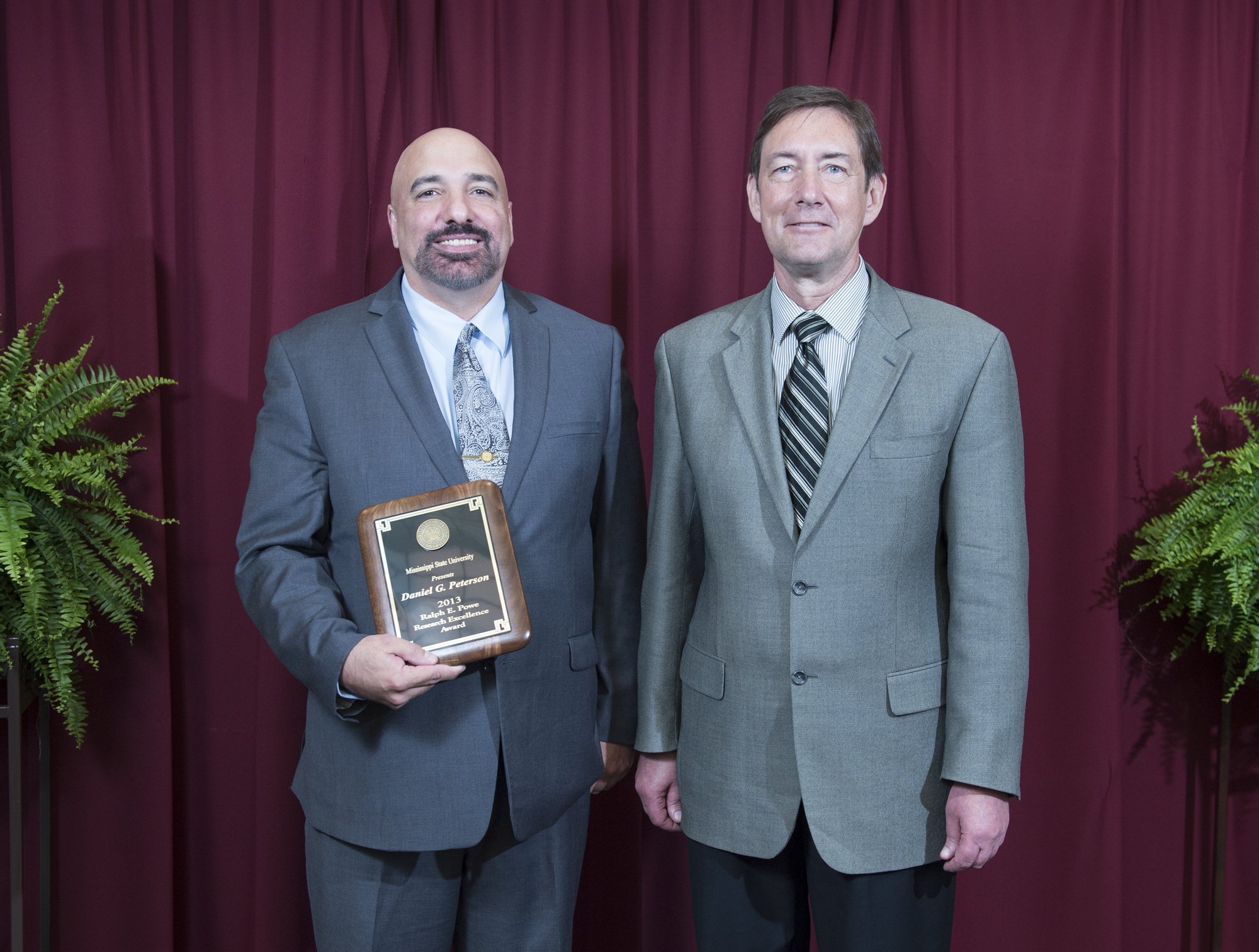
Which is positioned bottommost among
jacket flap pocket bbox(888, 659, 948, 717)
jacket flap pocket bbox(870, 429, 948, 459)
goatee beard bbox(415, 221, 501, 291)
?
jacket flap pocket bbox(888, 659, 948, 717)

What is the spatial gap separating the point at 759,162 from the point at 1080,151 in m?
1.17

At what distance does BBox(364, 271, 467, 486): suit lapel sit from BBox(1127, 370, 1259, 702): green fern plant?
157 centimetres

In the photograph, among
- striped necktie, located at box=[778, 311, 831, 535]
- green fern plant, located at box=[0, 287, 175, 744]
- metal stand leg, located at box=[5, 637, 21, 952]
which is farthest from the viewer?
metal stand leg, located at box=[5, 637, 21, 952]

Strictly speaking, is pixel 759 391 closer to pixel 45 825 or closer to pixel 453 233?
pixel 453 233

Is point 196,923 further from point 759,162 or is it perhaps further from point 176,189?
point 759,162

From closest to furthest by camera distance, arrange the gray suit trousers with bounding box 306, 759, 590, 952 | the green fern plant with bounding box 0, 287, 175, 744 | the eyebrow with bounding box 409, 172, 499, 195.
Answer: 1. the gray suit trousers with bounding box 306, 759, 590, 952
2. the eyebrow with bounding box 409, 172, 499, 195
3. the green fern plant with bounding box 0, 287, 175, 744

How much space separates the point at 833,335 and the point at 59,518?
1.63 m

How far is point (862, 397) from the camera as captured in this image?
153 cm

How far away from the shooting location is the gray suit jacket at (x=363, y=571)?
161 centimetres

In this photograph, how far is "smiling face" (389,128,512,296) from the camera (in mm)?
1734

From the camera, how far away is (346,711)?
1.58 meters

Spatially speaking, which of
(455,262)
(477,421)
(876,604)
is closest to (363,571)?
(477,421)

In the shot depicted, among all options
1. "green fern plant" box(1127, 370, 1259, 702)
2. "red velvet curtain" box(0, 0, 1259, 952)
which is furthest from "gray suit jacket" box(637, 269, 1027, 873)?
"red velvet curtain" box(0, 0, 1259, 952)

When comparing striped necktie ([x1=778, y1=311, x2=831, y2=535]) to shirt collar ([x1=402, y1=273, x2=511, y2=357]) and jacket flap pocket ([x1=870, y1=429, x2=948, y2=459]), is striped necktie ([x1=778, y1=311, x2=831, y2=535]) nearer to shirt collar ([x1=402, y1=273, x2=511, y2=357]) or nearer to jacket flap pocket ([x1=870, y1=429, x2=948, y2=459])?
jacket flap pocket ([x1=870, y1=429, x2=948, y2=459])
